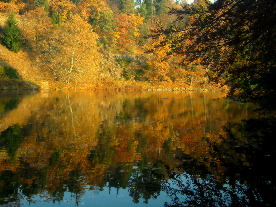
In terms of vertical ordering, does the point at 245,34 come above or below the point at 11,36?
below

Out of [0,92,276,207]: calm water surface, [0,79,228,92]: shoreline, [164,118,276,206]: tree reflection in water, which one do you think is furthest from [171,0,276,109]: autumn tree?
[0,79,228,92]: shoreline

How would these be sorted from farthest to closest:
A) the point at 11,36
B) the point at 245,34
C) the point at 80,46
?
1. the point at 11,36
2. the point at 80,46
3. the point at 245,34

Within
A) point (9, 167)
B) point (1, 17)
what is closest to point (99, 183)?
point (9, 167)

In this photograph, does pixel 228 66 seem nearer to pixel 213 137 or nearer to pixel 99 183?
pixel 213 137

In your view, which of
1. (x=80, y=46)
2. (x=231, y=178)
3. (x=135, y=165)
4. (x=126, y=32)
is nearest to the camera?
(x=231, y=178)

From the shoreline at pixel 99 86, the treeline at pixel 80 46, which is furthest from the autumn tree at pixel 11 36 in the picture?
the shoreline at pixel 99 86

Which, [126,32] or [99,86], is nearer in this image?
[99,86]

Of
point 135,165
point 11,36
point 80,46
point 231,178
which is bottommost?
point 135,165

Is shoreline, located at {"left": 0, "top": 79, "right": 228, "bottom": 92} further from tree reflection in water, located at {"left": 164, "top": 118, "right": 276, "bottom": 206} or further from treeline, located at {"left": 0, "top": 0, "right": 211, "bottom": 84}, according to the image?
tree reflection in water, located at {"left": 164, "top": 118, "right": 276, "bottom": 206}

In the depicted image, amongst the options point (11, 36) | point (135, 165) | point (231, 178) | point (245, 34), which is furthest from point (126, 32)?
point (231, 178)

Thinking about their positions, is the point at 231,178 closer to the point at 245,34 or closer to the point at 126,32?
the point at 245,34

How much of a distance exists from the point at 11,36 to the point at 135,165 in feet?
136

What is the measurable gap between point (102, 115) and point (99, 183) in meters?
11.1

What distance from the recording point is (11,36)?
43.1 m
